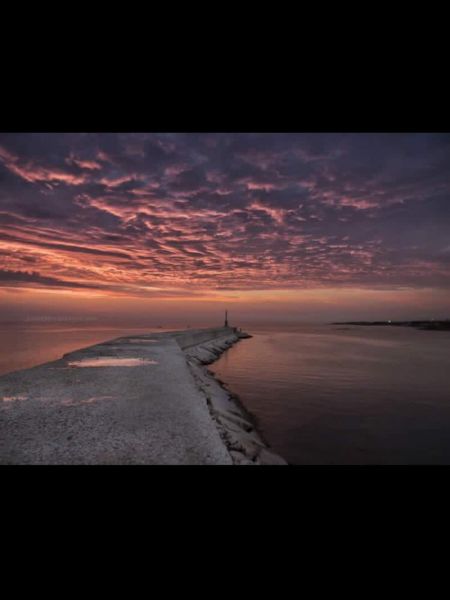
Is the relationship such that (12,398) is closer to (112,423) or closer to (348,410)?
(112,423)

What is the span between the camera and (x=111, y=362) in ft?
36.0

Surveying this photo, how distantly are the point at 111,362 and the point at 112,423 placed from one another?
6430 millimetres

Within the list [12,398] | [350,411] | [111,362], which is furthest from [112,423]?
[350,411]

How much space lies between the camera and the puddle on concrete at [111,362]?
34.0 feet

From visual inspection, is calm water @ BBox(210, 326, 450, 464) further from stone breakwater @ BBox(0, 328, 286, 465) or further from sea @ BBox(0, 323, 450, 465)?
stone breakwater @ BBox(0, 328, 286, 465)

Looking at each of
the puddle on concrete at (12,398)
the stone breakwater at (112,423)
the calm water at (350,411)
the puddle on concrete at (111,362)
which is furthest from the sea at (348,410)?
the puddle on concrete at (12,398)

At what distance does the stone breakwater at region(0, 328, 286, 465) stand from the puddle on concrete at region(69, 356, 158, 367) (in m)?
1.33

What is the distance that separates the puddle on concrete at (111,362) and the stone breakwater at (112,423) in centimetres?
133
